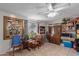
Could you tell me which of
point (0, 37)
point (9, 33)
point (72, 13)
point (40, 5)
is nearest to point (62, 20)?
→ point (72, 13)

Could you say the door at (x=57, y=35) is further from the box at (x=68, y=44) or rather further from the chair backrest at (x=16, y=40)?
the chair backrest at (x=16, y=40)

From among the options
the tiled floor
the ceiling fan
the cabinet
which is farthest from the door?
the cabinet

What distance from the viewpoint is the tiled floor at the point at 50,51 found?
1804 millimetres

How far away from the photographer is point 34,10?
1819mm

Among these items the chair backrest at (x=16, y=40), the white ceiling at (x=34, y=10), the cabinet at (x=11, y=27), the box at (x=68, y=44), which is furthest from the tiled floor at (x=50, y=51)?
the white ceiling at (x=34, y=10)

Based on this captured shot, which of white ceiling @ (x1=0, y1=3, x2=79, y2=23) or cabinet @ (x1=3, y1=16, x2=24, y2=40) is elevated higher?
white ceiling @ (x1=0, y1=3, x2=79, y2=23)

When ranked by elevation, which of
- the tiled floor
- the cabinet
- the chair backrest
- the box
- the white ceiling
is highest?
the white ceiling

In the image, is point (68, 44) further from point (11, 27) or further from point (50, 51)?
point (11, 27)

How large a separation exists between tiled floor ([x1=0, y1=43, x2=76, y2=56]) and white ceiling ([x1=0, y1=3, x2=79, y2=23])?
1.52 ft

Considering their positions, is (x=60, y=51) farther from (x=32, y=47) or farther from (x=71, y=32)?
(x=32, y=47)

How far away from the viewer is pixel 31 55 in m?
1.83

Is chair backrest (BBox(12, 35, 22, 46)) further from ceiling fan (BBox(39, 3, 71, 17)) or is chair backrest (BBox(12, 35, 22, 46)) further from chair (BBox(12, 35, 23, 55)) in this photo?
ceiling fan (BBox(39, 3, 71, 17))

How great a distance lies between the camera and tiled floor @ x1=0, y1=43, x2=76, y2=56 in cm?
180

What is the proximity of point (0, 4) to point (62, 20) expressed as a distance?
1.09m
